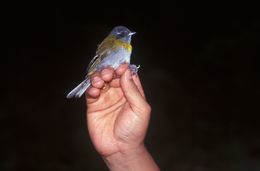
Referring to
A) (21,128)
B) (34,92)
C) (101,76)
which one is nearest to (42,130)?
(21,128)

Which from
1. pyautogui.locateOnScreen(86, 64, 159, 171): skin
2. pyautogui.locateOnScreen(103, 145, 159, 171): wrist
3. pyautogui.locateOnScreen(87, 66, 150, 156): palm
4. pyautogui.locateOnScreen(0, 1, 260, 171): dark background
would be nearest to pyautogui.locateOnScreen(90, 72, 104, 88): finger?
pyautogui.locateOnScreen(86, 64, 159, 171): skin

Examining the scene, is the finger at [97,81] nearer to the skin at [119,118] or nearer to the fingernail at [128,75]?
the skin at [119,118]

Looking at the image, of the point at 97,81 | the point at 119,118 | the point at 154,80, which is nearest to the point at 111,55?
the point at 97,81

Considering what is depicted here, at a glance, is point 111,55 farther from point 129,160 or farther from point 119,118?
point 129,160

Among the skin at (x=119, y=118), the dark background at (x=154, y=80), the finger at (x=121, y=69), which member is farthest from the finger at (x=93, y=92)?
the dark background at (x=154, y=80)

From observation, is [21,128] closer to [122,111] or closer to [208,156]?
[208,156]

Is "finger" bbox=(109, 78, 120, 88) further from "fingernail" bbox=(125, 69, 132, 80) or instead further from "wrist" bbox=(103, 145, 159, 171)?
"wrist" bbox=(103, 145, 159, 171)

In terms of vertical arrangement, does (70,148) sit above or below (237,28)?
below

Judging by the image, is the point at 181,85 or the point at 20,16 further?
the point at 20,16
